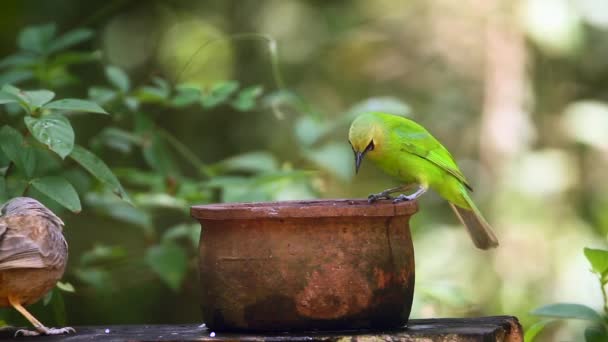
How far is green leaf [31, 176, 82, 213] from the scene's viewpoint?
149 inches

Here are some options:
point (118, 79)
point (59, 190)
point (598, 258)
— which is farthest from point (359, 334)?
point (118, 79)

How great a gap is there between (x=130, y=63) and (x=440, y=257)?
310cm

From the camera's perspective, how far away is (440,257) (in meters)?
6.97

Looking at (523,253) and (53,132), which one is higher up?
(53,132)

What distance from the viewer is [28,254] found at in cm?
353

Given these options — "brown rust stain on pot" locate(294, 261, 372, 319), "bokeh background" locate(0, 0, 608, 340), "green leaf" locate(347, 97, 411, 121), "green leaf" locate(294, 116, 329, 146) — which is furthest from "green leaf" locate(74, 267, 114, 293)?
"brown rust stain on pot" locate(294, 261, 372, 319)

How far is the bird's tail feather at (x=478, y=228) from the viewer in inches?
192

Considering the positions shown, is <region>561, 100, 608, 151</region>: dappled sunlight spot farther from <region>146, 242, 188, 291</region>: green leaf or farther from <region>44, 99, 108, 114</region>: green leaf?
<region>44, 99, 108, 114</region>: green leaf

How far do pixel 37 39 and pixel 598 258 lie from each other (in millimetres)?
2989

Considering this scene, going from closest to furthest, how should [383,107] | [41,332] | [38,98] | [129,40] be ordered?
[41,332]
[38,98]
[383,107]
[129,40]

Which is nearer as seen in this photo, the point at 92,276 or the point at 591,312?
the point at 591,312

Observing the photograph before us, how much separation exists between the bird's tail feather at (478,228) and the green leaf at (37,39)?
88.0 inches

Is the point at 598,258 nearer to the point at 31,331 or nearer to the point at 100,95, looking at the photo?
the point at 31,331

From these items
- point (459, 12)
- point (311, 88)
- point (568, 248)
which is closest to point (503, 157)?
point (568, 248)
